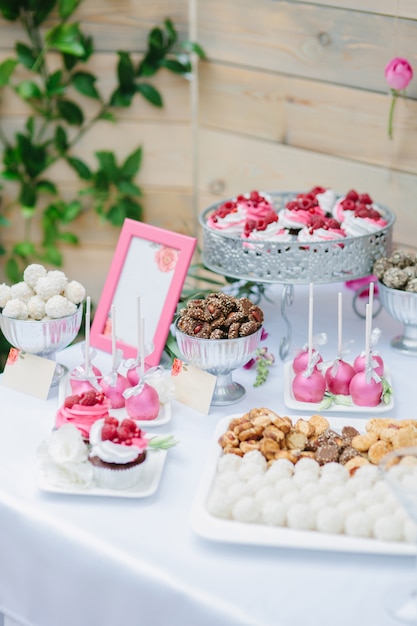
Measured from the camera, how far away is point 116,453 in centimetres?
114

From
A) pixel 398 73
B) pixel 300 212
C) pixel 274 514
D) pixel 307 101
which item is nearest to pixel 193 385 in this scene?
pixel 274 514

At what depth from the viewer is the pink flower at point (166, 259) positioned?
1.59 m

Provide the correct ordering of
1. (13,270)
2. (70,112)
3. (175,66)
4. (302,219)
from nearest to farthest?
1. (302,219)
2. (175,66)
3. (70,112)
4. (13,270)

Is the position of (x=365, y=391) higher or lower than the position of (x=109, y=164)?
higher

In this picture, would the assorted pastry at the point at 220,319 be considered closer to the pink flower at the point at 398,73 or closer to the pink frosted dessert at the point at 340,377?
the pink frosted dessert at the point at 340,377

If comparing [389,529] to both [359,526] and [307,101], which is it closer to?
[359,526]

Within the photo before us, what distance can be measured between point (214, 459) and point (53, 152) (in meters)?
1.82

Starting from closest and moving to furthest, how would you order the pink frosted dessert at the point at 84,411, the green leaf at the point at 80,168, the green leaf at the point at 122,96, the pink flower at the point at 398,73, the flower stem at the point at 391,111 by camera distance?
the pink frosted dessert at the point at 84,411
the pink flower at the point at 398,73
the flower stem at the point at 391,111
the green leaf at the point at 122,96
the green leaf at the point at 80,168

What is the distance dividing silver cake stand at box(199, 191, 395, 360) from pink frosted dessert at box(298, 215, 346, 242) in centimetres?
5

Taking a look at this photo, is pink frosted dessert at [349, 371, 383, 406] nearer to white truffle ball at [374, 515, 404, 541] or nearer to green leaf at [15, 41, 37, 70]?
white truffle ball at [374, 515, 404, 541]

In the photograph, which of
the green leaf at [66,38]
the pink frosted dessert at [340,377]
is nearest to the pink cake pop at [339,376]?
the pink frosted dessert at [340,377]

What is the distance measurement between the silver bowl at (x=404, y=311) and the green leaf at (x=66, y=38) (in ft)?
4.62

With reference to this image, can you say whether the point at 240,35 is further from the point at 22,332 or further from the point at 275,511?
the point at 275,511

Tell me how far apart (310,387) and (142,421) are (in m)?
0.29
